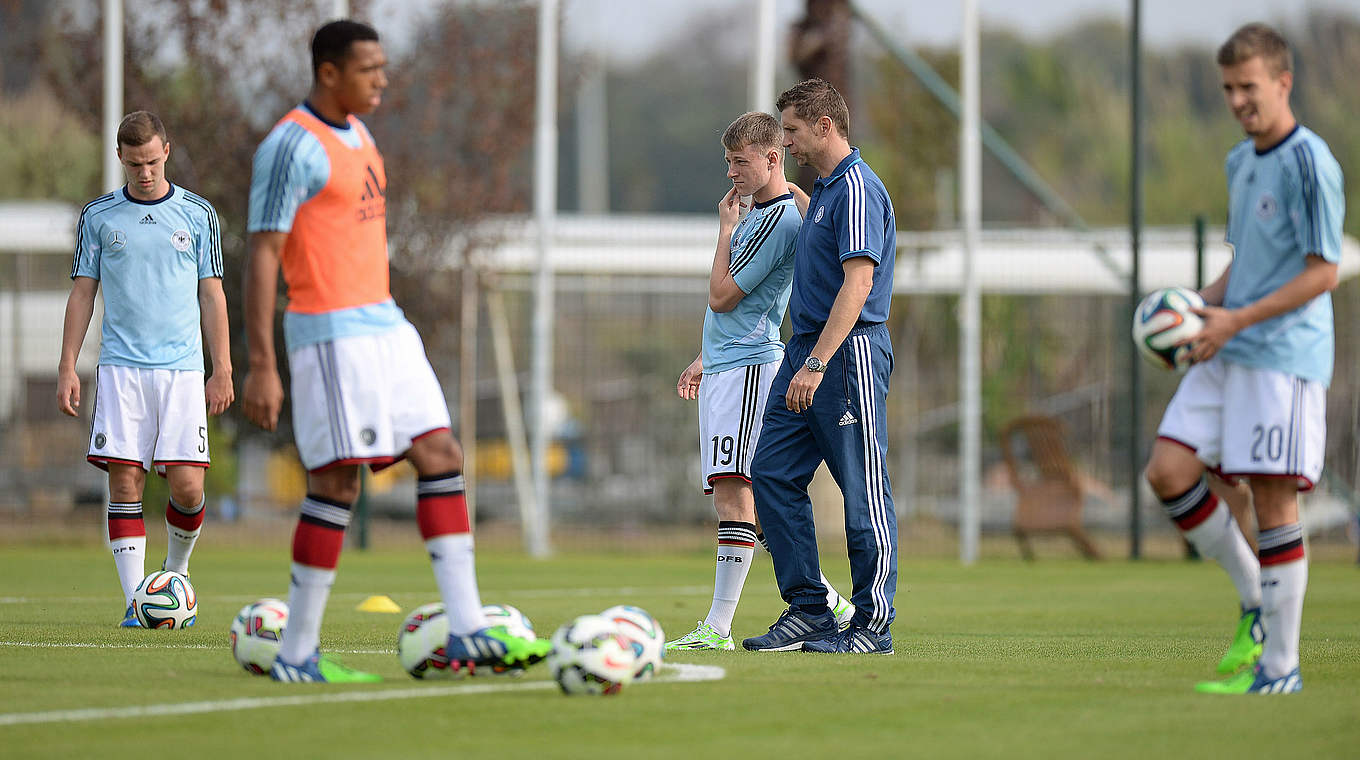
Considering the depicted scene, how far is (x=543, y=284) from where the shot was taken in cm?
1683

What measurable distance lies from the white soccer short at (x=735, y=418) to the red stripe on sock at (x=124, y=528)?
3099mm

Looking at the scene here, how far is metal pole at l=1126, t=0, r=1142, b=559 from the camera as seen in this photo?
53.3 ft

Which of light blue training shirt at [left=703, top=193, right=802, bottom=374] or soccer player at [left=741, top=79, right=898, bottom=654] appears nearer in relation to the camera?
soccer player at [left=741, top=79, right=898, bottom=654]

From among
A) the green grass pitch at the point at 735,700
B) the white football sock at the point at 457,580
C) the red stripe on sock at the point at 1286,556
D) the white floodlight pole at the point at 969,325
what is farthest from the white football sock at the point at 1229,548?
the white floodlight pole at the point at 969,325

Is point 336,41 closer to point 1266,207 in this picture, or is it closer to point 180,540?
point 1266,207

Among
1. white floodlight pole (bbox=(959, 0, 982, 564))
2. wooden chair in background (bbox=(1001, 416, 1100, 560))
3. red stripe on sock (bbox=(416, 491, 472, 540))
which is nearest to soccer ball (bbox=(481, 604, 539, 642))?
red stripe on sock (bbox=(416, 491, 472, 540))

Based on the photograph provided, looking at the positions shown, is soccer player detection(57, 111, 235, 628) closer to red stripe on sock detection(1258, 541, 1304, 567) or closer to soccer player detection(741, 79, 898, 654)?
soccer player detection(741, 79, 898, 654)

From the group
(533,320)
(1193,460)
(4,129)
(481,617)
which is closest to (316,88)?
(481,617)

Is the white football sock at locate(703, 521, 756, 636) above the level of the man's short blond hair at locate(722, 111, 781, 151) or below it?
below

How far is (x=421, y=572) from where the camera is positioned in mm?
13852

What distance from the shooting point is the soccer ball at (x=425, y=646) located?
571 cm

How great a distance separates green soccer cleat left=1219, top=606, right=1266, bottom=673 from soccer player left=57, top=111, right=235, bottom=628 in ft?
16.1

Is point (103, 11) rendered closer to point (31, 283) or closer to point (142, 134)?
point (31, 283)

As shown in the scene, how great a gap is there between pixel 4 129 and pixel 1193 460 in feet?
74.2
